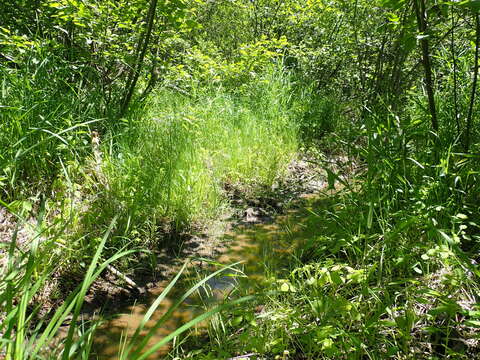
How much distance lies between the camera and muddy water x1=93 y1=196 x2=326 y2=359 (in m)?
2.04

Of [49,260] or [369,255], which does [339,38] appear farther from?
[49,260]

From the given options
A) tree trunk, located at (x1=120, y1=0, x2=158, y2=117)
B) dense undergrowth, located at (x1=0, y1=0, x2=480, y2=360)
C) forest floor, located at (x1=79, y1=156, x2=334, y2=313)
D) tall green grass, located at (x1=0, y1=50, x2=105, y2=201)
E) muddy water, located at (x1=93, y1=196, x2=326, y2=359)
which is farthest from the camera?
tree trunk, located at (x1=120, y1=0, x2=158, y2=117)

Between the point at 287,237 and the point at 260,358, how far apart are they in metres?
1.57

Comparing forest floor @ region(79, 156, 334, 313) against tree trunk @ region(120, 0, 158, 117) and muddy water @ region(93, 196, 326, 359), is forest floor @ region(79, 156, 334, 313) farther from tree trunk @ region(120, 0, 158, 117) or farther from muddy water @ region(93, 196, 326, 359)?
tree trunk @ region(120, 0, 158, 117)

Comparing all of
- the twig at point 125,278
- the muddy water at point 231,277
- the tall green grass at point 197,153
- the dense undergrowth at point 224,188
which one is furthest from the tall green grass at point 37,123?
the muddy water at point 231,277

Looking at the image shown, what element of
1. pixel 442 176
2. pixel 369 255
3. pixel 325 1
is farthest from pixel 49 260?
pixel 325 1

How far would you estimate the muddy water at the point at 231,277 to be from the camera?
2039 mm

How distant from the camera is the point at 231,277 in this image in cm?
261

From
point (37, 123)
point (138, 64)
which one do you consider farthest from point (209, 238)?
point (138, 64)

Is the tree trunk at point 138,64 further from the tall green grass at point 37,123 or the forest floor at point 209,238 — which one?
the forest floor at point 209,238

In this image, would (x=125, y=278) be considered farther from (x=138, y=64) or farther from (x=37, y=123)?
(x=138, y=64)

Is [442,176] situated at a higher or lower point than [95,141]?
higher

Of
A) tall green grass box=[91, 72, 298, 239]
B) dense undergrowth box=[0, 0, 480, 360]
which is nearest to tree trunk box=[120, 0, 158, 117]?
dense undergrowth box=[0, 0, 480, 360]

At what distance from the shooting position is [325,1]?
647 centimetres
